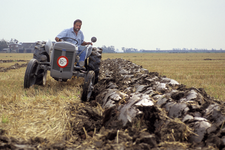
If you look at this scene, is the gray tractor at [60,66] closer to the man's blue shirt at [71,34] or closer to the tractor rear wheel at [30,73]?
the tractor rear wheel at [30,73]

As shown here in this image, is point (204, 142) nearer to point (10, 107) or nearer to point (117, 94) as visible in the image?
point (117, 94)

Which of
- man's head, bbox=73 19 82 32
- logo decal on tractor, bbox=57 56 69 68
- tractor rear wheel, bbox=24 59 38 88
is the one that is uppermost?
man's head, bbox=73 19 82 32

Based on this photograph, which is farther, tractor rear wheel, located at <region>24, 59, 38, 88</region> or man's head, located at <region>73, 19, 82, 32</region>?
man's head, located at <region>73, 19, 82, 32</region>

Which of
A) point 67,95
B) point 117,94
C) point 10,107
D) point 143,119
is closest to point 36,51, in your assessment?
point 67,95

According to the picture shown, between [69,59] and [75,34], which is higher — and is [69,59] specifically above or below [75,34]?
below

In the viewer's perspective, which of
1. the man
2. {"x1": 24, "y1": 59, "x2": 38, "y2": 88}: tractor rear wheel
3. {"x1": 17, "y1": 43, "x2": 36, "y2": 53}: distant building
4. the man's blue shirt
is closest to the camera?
{"x1": 24, "y1": 59, "x2": 38, "y2": 88}: tractor rear wheel

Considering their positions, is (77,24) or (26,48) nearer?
(77,24)

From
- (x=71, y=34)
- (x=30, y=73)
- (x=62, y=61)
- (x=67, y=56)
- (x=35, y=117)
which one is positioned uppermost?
(x=71, y=34)

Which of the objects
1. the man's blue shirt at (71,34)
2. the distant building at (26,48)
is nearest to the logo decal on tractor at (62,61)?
the man's blue shirt at (71,34)

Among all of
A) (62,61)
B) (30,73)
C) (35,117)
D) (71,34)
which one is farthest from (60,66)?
(35,117)

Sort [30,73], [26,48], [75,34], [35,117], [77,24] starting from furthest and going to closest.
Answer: [26,48] → [75,34] → [77,24] → [30,73] → [35,117]

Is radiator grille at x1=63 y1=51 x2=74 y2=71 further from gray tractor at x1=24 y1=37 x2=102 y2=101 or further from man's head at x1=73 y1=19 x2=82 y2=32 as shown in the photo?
man's head at x1=73 y1=19 x2=82 y2=32

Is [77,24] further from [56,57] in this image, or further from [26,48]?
[26,48]

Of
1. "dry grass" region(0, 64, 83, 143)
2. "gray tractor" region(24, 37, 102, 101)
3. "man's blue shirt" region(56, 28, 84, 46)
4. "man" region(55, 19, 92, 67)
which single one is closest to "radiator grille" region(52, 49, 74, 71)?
"gray tractor" region(24, 37, 102, 101)
